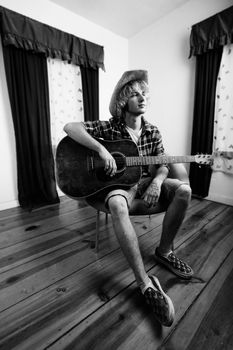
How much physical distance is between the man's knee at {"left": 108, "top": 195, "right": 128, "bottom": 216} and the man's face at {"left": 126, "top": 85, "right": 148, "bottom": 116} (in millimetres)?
614

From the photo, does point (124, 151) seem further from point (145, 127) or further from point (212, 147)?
point (212, 147)

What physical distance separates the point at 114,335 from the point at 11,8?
2.87 m

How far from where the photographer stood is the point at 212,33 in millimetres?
2016

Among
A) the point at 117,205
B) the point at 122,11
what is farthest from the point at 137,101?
the point at 122,11

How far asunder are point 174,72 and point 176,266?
7.90ft

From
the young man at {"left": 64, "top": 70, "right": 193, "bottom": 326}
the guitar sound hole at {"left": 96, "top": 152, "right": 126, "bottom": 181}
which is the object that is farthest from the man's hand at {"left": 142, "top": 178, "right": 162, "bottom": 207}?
the guitar sound hole at {"left": 96, "top": 152, "right": 126, "bottom": 181}

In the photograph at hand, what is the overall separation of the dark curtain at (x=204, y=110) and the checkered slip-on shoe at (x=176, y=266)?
1389 mm

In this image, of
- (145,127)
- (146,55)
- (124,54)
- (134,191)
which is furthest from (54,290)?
(124,54)

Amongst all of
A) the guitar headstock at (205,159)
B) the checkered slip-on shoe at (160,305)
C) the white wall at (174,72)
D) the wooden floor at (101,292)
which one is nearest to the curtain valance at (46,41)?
the white wall at (174,72)

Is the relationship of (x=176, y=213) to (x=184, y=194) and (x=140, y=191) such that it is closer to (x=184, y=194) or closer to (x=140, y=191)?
(x=184, y=194)

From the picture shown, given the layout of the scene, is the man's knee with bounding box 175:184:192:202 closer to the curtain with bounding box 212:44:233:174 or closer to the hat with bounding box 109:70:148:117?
the hat with bounding box 109:70:148:117

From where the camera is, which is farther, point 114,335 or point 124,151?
point 124,151

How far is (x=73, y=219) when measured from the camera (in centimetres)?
193

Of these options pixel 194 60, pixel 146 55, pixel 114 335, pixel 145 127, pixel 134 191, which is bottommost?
pixel 114 335
